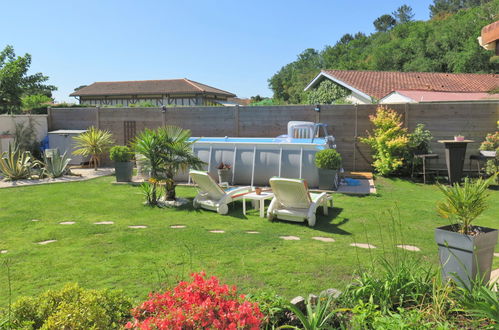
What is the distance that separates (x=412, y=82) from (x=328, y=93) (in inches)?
236

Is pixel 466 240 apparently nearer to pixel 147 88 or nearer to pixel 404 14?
pixel 147 88

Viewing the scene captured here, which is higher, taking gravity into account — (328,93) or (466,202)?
(328,93)

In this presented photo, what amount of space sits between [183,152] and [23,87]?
2363cm

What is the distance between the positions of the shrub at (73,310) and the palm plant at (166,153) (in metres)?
5.91

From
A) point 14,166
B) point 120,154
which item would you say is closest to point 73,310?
point 120,154

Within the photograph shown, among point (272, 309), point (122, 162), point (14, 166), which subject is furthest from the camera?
point (14, 166)

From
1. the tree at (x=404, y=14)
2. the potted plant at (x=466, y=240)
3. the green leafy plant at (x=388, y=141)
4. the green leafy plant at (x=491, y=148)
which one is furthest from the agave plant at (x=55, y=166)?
the tree at (x=404, y=14)

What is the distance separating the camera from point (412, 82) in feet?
87.5

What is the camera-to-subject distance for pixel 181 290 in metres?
2.75

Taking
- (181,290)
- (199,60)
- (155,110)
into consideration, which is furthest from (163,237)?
(199,60)

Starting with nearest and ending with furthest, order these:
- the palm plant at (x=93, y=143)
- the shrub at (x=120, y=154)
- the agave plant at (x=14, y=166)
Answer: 1. the shrub at (x=120, y=154)
2. the agave plant at (x=14, y=166)
3. the palm plant at (x=93, y=143)

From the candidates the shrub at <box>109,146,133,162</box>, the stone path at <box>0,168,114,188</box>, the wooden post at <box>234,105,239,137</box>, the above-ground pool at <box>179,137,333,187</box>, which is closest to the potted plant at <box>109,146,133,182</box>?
the shrub at <box>109,146,133,162</box>

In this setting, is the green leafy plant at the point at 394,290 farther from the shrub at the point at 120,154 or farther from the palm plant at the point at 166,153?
the shrub at the point at 120,154

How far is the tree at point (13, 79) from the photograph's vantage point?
25703 mm
